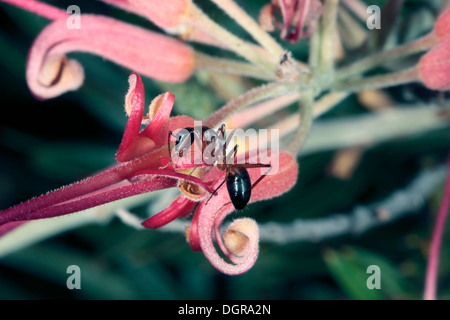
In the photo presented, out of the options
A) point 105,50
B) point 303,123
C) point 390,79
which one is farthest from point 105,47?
point 390,79

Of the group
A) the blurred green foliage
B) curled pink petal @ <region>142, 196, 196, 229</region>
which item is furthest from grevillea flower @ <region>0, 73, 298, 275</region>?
the blurred green foliage

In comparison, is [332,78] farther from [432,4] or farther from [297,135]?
[432,4]

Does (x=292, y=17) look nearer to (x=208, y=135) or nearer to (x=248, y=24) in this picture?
(x=248, y=24)

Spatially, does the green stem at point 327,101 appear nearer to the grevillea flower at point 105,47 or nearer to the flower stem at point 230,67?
the flower stem at point 230,67

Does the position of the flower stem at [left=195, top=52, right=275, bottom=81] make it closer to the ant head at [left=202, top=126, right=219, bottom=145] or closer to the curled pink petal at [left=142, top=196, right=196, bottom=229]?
the ant head at [left=202, top=126, right=219, bottom=145]

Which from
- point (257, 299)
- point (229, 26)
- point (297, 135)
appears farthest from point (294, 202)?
point (297, 135)

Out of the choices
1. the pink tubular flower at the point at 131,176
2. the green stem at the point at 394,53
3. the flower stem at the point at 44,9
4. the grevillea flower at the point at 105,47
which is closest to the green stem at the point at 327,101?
the green stem at the point at 394,53
